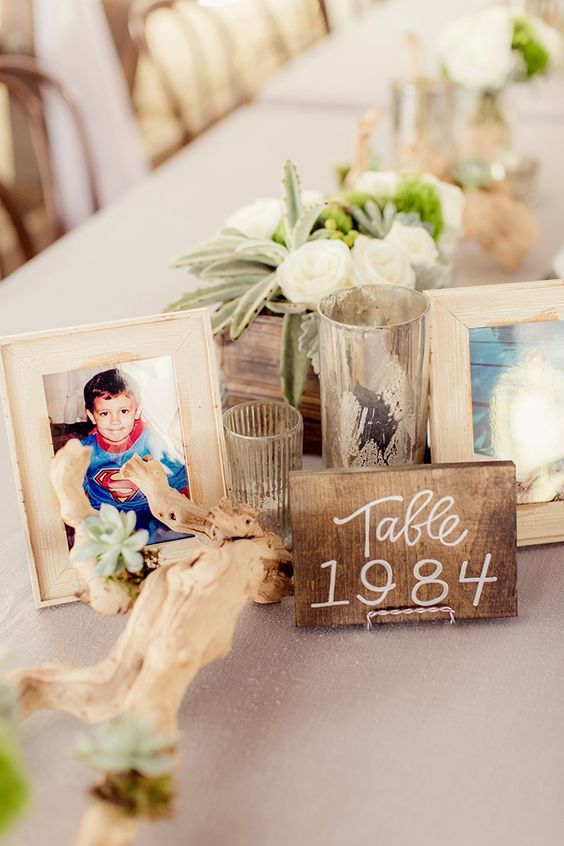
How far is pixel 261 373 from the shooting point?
96cm

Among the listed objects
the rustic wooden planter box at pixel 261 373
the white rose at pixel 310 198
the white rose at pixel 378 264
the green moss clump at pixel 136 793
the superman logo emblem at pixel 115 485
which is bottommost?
the green moss clump at pixel 136 793

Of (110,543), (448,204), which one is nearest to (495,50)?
(448,204)

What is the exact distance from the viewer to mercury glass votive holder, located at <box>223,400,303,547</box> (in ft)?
2.66

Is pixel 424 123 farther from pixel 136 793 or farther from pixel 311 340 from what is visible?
pixel 136 793

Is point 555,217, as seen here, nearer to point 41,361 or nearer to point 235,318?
point 235,318

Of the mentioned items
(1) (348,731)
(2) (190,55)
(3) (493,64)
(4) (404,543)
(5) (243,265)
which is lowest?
(1) (348,731)

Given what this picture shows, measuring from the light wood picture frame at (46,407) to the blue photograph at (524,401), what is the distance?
0.24 m

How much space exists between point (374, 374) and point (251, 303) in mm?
197

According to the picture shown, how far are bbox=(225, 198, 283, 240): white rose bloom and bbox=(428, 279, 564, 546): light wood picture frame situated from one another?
0.83ft

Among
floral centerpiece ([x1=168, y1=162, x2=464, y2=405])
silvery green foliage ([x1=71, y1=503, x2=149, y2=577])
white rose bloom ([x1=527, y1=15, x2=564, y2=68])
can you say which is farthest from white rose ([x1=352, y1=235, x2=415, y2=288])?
white rose bloom ([x1=527, y1=15, x2=564, y2=68])

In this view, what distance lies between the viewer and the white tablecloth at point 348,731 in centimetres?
60

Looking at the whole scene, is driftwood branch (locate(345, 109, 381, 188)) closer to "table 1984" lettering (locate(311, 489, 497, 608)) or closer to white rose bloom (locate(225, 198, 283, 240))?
white rose bloom (locate(225, 198, 283, 240))

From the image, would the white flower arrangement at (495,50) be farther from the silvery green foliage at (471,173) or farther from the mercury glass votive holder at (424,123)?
the silvery green foliage at (471,173)

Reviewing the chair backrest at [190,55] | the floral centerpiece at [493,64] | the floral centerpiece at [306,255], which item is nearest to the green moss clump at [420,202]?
the floral centerpiece at [306,255]
